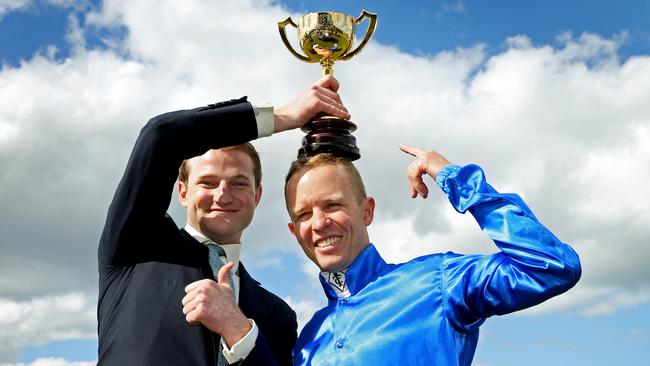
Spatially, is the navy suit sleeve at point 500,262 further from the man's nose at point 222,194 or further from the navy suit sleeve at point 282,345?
the man's nose at point 222,194

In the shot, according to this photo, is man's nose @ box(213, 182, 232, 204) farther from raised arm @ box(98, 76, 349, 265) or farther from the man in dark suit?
raised arm @ box(98, 76, 349, 265)

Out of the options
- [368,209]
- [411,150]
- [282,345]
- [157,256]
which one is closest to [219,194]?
[157,256]

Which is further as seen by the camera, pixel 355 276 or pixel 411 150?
pixel 411 150

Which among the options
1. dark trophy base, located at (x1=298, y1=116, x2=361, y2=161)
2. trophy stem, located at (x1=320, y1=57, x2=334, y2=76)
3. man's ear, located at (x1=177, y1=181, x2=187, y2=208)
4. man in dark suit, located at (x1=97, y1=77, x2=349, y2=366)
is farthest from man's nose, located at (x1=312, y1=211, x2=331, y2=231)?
trophy stem, located at (x1=320, y1=57, x2=334, y2=76)

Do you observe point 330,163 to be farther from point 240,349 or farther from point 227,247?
point 240,349

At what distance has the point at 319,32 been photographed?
6961 millimetres

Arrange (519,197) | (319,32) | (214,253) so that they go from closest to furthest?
(519,197), (214,253), (319,32)

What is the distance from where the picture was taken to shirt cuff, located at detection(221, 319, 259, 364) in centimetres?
505

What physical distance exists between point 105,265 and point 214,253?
2.98 ft

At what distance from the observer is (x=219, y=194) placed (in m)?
6.05

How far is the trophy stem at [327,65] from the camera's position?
6.97 meters

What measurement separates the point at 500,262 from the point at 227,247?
2.46 m

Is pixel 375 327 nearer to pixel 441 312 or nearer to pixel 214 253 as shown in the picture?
pixel 441 312

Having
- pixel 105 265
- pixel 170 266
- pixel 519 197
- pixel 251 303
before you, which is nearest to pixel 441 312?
pixel 519 197
